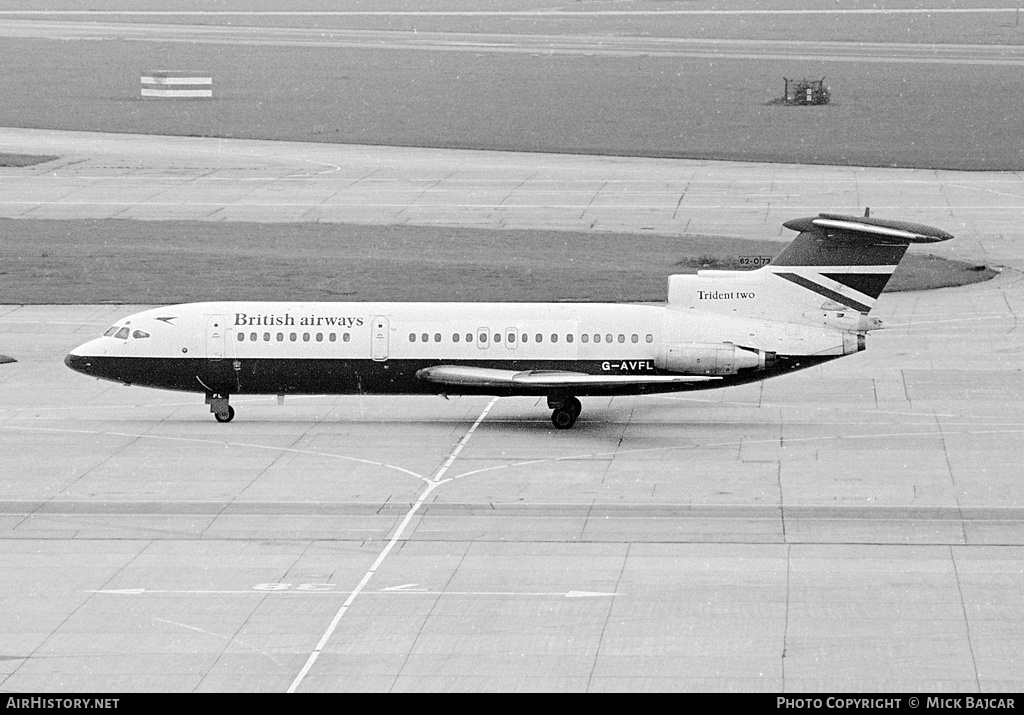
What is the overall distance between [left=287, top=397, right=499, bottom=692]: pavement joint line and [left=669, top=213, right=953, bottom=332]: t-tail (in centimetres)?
818

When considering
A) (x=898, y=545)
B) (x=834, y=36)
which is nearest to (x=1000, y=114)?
(x=834, y=36)

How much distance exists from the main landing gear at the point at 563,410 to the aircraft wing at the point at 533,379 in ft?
2.24

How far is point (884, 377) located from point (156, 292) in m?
29.4

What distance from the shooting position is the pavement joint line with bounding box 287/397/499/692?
2692 cm

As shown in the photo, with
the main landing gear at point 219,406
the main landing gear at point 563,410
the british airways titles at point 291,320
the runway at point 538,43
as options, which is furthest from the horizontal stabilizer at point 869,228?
the runway at point 538,43

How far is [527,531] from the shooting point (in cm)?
3475

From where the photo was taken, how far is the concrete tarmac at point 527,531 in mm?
27109

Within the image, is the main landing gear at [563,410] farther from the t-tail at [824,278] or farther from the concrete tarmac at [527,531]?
the t-tail at [824,278]

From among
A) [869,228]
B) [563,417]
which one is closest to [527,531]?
[563,417]

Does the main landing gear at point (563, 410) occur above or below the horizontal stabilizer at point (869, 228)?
below

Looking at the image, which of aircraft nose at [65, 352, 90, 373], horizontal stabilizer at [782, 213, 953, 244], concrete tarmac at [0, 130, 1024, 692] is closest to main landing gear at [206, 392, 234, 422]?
concrete tarmac at [0, 130, 1024, 692]

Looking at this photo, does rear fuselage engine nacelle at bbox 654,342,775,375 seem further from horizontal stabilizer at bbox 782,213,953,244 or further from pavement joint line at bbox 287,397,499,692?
pavement joint line at bbox 287,397,499,692

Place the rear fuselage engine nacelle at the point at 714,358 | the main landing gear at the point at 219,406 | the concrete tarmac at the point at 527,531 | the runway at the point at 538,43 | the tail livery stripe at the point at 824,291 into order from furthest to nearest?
the runway at the point at 538,43 < the main landing gear at the point at 219,406 < the tail livery stripe at the point at 824,291 < the rear fuselage engine nacelle at the point at 714,358 < the concrete tarmac at the point at 527,531

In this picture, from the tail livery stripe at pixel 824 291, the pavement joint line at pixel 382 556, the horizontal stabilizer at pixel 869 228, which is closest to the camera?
the pavement joint line at pixel 382 556
